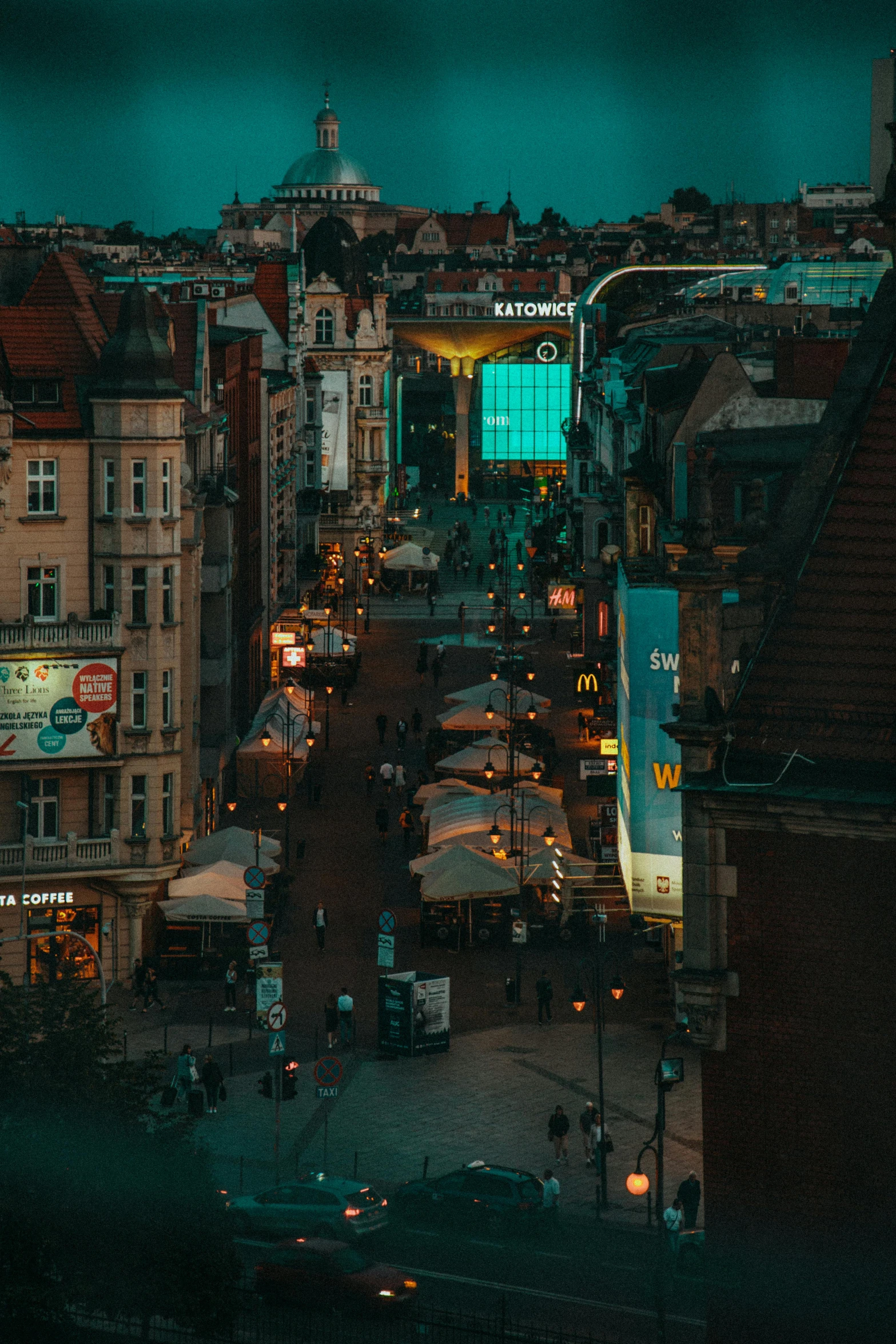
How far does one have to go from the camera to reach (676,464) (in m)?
55.3

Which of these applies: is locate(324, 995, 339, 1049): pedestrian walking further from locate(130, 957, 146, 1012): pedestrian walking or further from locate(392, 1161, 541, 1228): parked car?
locate(392, 1161, 541, 1228): parked car

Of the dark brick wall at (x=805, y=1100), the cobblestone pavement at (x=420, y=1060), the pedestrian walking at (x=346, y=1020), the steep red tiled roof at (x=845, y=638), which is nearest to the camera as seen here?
the dark brick wall at (x=805, y=1100)

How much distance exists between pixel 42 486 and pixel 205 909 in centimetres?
965

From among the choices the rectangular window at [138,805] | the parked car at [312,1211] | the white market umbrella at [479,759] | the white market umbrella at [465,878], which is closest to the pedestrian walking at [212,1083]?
the parked car at [312,1211]

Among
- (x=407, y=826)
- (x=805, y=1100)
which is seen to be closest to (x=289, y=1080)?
(x=805, y=1100)

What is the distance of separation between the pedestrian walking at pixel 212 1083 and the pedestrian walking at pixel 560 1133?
19.9 ft

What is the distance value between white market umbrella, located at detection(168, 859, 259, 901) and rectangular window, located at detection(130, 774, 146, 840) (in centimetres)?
156

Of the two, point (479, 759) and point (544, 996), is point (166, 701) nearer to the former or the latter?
point (544, 996)

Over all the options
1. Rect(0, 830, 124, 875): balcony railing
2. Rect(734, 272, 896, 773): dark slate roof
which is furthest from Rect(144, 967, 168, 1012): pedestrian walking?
Rect(734, 272, 896, 773): dark slate roof

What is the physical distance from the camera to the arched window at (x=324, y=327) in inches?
5000

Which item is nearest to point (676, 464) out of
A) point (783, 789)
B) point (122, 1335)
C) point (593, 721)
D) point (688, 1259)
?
point (593, 721)

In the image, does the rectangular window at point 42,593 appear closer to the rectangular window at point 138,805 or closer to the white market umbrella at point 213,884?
the rectangular window at point 138,805

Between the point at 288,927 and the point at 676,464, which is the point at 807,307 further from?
the point at 288,927

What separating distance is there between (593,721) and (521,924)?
1726 cm
